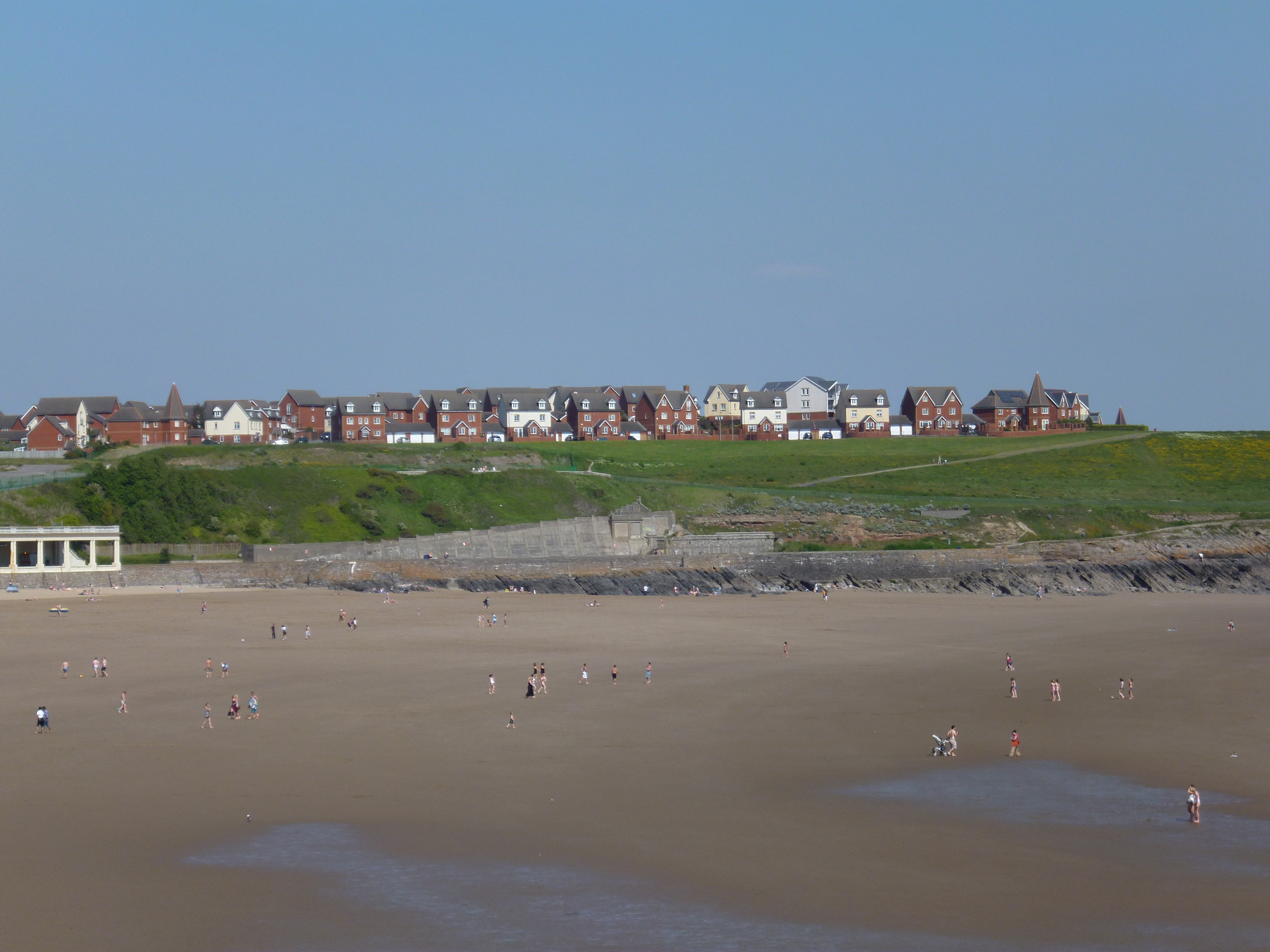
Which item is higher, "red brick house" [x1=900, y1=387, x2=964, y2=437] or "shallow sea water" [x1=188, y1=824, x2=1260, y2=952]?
"red brick house" [x1=900, y1=387, x2=964, y2=437]

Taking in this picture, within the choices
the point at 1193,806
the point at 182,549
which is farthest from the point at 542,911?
the point at 182,549

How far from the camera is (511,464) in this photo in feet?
350

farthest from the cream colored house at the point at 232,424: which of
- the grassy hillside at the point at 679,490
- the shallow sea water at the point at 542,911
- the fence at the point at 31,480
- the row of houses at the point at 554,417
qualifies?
the shallow sea water at the point at 542,911

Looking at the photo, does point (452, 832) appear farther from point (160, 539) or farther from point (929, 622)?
point (160, 539)

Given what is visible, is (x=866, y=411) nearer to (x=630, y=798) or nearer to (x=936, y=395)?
(x=936, y=395)

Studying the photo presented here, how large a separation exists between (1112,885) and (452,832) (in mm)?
11260

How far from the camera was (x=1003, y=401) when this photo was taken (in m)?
156

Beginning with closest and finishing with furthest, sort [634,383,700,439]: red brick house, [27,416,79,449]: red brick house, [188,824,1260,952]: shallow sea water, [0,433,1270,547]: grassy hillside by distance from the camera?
[188,824,1260,952]: shallow sea water < [0,433,1270,547]: grassy hillside < [27,416,79,449]: red brick house < [634,383,700,439]: red brick house

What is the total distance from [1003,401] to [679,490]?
7369 centimetres

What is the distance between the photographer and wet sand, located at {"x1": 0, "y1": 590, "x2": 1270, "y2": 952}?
18.7 metres

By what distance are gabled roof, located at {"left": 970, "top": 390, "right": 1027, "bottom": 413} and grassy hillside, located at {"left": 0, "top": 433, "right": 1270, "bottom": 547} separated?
85.6 ft

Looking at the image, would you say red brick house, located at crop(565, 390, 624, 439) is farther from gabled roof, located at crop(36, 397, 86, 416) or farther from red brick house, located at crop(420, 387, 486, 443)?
gabled roof, located at crop(36, 397, 86, 416)

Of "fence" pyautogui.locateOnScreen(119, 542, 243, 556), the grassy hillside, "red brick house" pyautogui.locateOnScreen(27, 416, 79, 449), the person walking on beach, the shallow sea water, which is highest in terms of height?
"red brick house" pyautogui.locateOnScreen(27, 416, 79, 449)

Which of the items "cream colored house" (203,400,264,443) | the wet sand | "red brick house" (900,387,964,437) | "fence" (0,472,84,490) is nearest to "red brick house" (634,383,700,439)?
"red brick house" (900,387,964,437)
